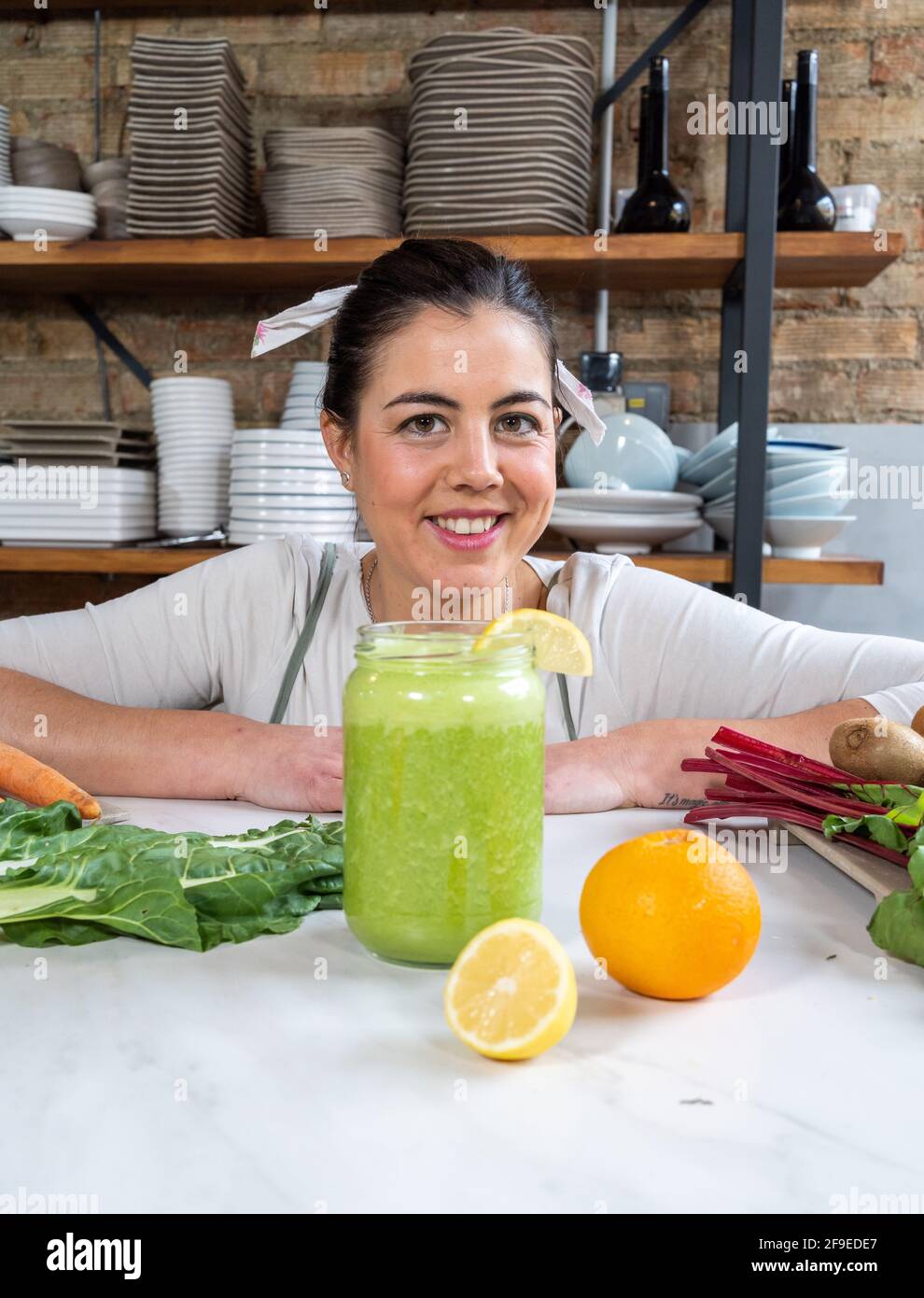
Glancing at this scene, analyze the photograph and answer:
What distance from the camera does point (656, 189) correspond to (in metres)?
2.24

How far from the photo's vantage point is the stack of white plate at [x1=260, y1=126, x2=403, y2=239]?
7.24 ft

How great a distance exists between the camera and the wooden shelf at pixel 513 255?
2.14 metres

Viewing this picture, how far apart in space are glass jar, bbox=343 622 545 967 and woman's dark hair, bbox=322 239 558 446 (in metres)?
0.87

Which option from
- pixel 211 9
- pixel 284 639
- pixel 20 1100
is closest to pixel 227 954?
pixel 20 1100

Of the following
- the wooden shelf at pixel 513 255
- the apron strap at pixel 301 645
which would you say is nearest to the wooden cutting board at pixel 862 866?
the apron strap at pixel 301 645

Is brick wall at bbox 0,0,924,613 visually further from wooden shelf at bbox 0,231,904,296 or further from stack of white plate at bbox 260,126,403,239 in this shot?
stack of white plate at bbox 260,126,403,239

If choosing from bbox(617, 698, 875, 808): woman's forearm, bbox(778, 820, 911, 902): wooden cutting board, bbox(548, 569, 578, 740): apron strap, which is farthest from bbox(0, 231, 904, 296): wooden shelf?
bbox(778, 820, 911, 902): wooden cutting board

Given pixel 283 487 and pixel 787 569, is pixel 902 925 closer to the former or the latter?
pixel 787 569

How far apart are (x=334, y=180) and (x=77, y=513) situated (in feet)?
2.77

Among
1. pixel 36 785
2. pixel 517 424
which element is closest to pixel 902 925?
pixel 36 785

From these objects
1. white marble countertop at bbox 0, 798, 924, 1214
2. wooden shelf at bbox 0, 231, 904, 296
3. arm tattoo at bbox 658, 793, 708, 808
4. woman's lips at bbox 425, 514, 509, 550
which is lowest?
white marble countertop at bbox 0, 798, 924, 1214

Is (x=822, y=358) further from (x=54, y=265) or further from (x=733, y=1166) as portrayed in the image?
(x=733, y=1166)

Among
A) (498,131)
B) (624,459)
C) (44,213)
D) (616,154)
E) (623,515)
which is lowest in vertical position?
(623,515)

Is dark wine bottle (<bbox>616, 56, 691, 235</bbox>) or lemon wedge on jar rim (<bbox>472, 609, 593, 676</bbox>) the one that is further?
dark wine bottle (<bbox>616, 56, 691, 235</bbox>)
